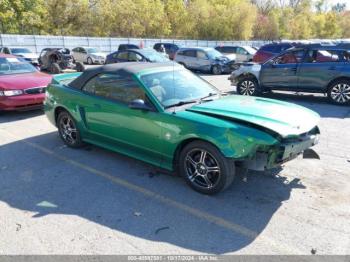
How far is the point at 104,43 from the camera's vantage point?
34.8 m

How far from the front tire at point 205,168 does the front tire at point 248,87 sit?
7525mm

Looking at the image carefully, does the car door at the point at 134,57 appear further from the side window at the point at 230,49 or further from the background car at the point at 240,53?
the side window at the point at 230,49

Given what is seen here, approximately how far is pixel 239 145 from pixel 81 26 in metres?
43.8

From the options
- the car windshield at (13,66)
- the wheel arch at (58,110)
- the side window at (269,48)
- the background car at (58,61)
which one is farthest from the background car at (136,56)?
Answer: the wheel arch at (58,110)

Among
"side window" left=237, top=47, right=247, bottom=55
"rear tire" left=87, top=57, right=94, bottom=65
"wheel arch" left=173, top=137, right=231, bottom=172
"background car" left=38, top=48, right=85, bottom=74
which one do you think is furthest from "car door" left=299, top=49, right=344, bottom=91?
"rear tire" left=87, top=57, right=94, bottom=65

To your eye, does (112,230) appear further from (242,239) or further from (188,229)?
(242,239)

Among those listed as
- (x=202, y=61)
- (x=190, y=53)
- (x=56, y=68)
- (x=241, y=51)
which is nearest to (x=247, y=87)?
(x=202, y=61)

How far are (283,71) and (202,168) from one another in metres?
7.36

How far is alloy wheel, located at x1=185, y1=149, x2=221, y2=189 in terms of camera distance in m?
4.09

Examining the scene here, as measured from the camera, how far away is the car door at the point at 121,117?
4562 mm

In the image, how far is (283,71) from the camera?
10438 millimetres

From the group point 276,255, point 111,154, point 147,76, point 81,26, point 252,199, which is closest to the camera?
point 276,255

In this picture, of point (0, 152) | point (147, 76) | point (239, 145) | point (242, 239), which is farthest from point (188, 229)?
point (0, 152)

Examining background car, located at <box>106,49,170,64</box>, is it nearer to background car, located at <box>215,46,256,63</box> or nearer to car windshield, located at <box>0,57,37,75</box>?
car windshield, located at <box>0,57,37,75</box>
